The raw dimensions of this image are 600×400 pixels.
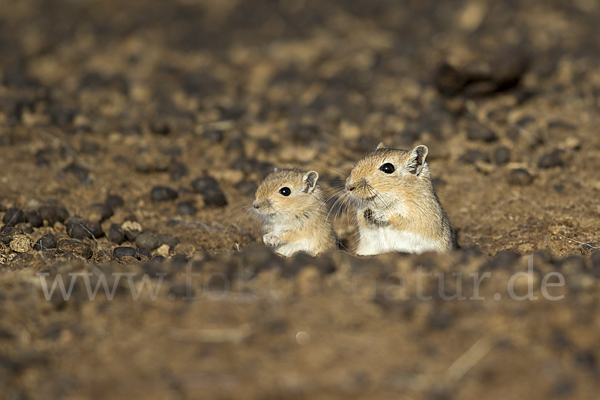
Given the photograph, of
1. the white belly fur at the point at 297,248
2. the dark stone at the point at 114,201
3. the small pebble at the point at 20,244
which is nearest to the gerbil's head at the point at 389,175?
the white belly fur at the point at 297,248

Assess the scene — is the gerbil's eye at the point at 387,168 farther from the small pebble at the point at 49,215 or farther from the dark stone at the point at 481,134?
the small pebble at the point at 49,215

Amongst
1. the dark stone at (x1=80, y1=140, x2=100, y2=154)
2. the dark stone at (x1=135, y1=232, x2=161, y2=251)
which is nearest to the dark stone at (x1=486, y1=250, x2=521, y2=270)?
the dark stone at (x1=135, y1=232, x2=161, y2=251)

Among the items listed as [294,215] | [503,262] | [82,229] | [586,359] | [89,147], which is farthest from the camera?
[89,147]

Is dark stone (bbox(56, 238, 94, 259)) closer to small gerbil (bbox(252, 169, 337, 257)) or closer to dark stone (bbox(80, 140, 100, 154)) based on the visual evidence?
small gerbil (bbox(252, 169, 337, 257))

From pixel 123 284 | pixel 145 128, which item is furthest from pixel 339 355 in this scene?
pixel 145 128

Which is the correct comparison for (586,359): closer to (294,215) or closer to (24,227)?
(294,215)

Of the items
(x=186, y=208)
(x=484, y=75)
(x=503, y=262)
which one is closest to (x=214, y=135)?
(x=186, y=208)
